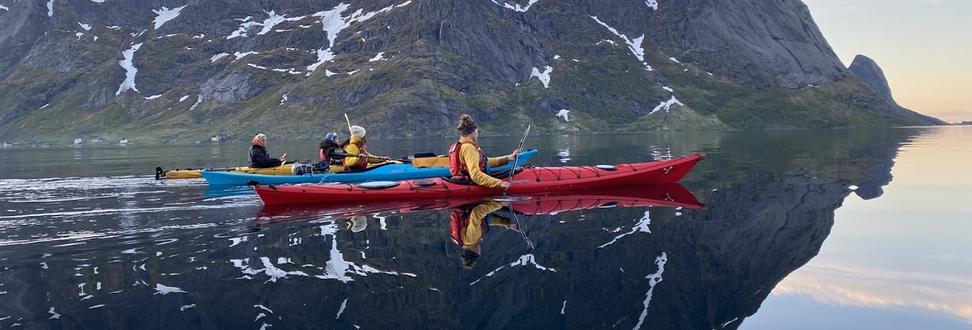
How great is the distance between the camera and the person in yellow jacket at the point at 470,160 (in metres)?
22.8

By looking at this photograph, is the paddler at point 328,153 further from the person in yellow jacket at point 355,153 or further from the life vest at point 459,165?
the life vest at point 459,165

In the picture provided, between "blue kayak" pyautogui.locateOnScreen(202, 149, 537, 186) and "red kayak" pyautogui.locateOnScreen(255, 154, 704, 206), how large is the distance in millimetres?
2911

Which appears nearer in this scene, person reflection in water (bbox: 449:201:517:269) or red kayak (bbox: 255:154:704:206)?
person reflection in water (bbox: 449:201:517:269)

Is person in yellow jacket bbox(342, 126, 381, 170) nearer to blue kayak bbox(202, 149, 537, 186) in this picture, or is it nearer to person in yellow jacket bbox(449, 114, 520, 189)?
blue kayak bbox(202, 149, 537, 186)

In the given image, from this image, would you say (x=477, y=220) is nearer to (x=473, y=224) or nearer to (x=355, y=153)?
(x=473, y=224)

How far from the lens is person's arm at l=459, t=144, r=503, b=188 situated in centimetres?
2347

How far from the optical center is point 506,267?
45.1 ft

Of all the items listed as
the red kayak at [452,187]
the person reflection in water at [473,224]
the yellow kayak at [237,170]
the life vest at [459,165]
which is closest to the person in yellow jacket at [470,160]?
the life vest at [459,165]

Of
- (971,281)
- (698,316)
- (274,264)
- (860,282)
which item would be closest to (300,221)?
(274,264)

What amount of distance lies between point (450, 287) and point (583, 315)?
2.66 metres

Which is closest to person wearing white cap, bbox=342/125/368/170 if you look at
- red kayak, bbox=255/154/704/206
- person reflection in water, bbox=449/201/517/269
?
red kayak, bbox=255/154/704/206

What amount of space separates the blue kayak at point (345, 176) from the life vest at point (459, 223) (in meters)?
6.70

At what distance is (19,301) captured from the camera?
471 inches

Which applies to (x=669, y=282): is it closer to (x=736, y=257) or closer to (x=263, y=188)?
(x=736, y=257)
